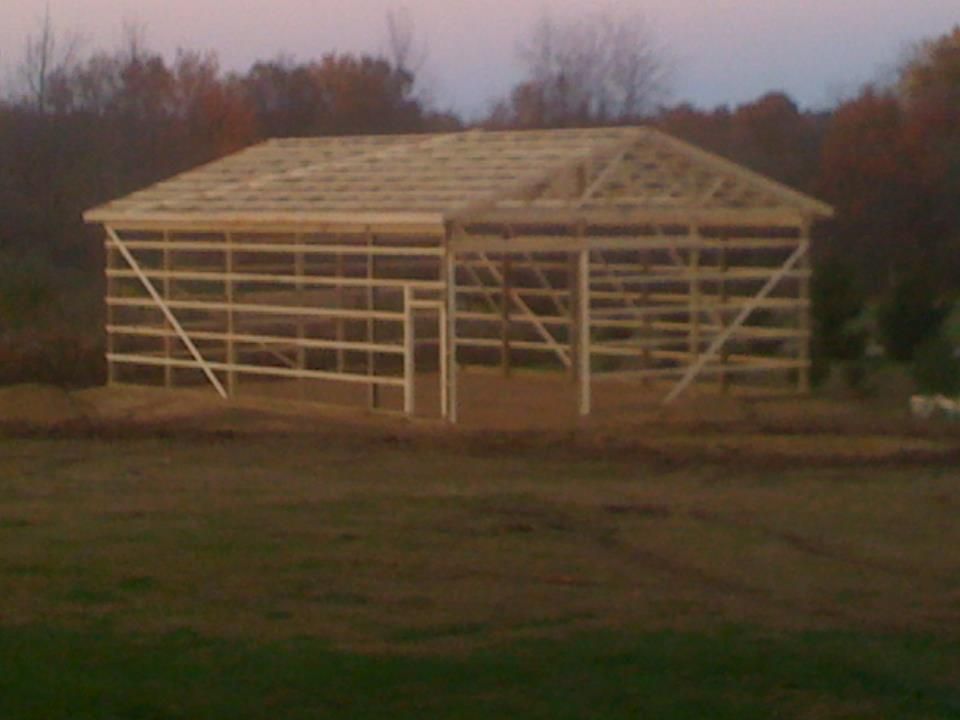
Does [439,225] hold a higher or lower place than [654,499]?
higher

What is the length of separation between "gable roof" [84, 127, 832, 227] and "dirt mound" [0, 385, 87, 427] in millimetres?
2453

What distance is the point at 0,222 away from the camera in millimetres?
39094

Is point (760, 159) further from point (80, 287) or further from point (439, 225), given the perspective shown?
point (439, 225)

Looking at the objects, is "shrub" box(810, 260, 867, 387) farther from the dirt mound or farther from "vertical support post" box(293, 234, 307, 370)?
the dirt mound

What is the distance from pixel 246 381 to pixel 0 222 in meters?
15.7

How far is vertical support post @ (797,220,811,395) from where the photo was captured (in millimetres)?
22562

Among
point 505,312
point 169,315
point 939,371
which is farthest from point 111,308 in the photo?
point 939,371

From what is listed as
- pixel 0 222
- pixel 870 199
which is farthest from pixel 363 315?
pixel 870 199

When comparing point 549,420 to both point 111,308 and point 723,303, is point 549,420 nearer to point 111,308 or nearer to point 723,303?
point 723,303

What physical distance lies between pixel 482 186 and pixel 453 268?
104 centimetres

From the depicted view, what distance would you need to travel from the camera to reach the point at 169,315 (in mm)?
23281

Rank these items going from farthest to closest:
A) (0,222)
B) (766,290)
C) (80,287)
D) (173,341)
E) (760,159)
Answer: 1. (760,159)
2. (0,222)
3. (80,287)
4. (173,341)
5. (766,290)

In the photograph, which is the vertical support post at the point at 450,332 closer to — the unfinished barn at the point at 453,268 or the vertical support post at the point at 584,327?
the unfinished barn at the point at 453,268

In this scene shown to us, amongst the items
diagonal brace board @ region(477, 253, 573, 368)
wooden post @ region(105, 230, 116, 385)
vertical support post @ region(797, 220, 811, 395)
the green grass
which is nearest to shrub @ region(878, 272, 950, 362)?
vertical support post @ region(797, 220, 811, 395)
